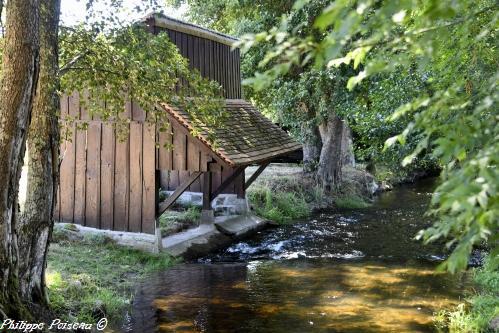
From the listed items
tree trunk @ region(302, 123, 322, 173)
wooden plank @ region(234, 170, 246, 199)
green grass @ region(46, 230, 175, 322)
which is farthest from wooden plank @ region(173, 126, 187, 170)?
tree trunk @ region(302, 123, 322, 173)

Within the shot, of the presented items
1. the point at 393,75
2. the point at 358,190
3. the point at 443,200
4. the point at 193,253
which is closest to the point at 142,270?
the point at 193,253

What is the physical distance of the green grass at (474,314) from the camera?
6781 millimetres

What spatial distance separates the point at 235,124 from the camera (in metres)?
13.3

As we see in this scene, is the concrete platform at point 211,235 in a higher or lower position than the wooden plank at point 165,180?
lower

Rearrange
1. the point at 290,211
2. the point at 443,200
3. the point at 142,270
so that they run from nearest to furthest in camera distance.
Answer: the point at 443,200 < the point at 142,270 < the point at 290,211

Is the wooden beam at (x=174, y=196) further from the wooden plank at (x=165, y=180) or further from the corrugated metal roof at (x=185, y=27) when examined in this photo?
the wooden plank at (x=165, y=180)

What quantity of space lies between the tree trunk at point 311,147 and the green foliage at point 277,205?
2780 mm

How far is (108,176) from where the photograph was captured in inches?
466

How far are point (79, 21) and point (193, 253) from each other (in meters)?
6.04

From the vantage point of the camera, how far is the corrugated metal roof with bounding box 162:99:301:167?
10953mm

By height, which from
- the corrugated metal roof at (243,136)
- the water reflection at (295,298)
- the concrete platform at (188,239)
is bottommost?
the water reflection at (295,298)

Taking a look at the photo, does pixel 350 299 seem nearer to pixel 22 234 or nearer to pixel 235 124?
pixel 22 234

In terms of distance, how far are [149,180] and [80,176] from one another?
199 centimetres

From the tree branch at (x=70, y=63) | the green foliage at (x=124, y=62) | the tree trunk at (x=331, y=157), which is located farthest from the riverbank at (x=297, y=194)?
the tree branch at (x=70, y=63)
